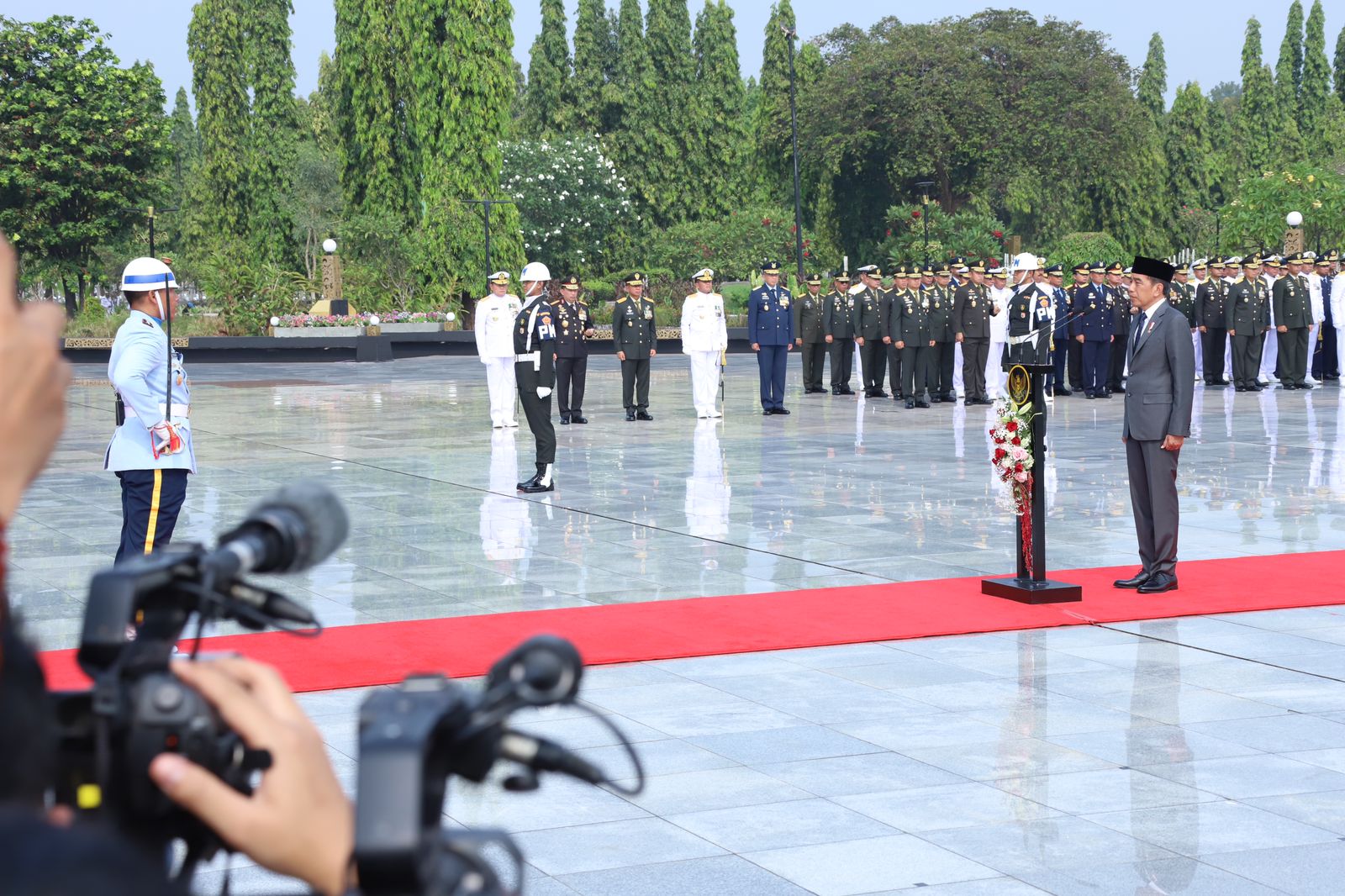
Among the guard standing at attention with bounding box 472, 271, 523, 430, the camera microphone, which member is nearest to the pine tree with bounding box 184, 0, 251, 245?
the guard standing at attention with bounding box 472, 271, 523, 430

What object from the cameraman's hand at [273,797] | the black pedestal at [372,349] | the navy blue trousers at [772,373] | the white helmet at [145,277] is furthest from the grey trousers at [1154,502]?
the black pedestal at [372,349]

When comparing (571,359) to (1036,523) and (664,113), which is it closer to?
(1036,523)

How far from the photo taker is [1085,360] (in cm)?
2519

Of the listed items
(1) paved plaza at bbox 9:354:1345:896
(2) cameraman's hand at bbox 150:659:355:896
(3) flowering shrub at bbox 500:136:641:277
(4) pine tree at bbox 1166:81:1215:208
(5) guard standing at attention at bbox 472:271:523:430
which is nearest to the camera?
(2) cameraman's hand at bbox 150:659:355:896

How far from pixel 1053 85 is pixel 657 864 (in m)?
56.0

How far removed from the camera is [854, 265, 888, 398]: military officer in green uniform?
84.0ft

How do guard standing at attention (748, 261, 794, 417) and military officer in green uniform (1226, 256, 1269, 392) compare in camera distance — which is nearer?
guard standing at attention (748, 261, 794, 417)

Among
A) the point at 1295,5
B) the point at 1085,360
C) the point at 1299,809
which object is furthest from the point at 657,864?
the point at 1295,5

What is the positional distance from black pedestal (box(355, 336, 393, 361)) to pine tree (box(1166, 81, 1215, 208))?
45.3 meters

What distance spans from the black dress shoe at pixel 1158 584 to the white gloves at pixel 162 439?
5176 millimetres

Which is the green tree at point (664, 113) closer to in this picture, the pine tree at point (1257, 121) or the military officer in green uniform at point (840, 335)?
the pine tree at point (1257, 121)

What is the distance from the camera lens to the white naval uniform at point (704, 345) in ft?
71.8

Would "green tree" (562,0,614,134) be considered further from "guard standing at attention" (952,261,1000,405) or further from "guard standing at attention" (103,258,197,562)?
"guard standing at attention" (103,258,197,562)

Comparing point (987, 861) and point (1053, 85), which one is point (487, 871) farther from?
point (1053, 85)
